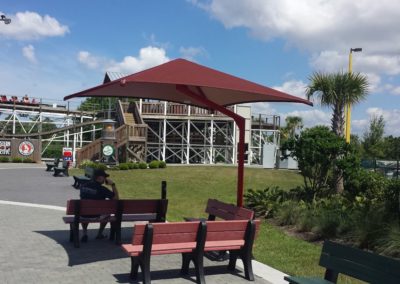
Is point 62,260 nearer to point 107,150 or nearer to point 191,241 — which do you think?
point 191,241

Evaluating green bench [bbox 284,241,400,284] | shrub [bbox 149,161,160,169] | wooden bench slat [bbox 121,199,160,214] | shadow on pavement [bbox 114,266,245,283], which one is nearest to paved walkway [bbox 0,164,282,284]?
shadow on pavement [bbox 114,266,245,283]

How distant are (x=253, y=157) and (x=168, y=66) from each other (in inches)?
1383

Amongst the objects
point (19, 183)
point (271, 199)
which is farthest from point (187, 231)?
point (19, 183)

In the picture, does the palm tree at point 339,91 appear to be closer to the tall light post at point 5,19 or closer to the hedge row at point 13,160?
the tall light post at point 5,19

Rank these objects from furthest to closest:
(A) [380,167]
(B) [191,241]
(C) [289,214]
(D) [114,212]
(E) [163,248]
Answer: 1. (A) [380,167]
2. (C) [289,214]
3. (D) [114,212]
4. (B) [191,241]
5. (E) [163,248]

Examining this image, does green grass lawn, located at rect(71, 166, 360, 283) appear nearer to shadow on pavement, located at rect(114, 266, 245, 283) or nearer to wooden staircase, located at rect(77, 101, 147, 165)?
shadow on pavement, located at rect(114, 266, 245, 283)

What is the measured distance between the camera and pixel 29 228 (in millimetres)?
10305

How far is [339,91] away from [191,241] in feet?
36.8

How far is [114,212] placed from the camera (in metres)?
8.71

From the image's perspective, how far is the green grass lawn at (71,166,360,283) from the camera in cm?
812

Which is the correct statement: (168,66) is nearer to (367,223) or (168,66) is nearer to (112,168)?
(367,223)

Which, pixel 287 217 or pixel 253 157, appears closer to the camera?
pixel 287 217

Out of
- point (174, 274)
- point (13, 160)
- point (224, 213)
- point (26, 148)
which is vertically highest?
point (26, 148)

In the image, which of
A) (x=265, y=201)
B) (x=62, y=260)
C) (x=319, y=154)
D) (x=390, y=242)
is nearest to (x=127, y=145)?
(x=265, y=201)
